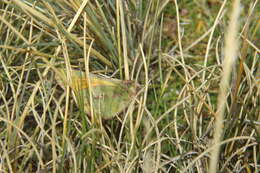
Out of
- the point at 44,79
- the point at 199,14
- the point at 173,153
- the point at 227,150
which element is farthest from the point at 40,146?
the point at 199,14

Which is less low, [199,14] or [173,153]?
[199,14]

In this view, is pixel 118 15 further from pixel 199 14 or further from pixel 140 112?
pixel 199 14

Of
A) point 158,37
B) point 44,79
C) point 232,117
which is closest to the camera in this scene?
point 232,117
